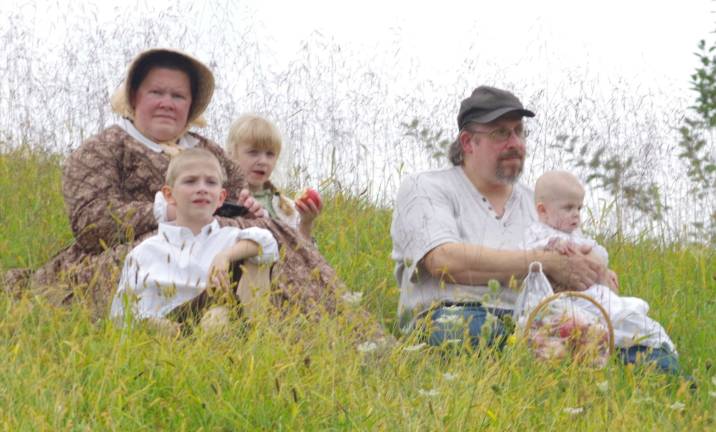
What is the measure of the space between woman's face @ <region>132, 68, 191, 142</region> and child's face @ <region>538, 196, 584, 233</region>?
5.08 feet

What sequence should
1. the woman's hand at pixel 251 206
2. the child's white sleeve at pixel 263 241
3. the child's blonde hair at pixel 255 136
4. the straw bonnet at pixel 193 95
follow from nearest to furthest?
the child's white sleeve at pixel 263 241
the woman's hand at pixel 251 206
the straw bonnet at pixel 193 95
the child's blonde hair at pixel 255 136

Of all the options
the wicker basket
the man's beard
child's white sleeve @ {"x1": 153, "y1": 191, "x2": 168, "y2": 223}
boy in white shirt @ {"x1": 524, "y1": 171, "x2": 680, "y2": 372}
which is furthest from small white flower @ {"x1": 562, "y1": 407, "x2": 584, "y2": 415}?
child's white sleeve @ {"x1": 153, "y1": 191, "x2": 168, "y2": 223}

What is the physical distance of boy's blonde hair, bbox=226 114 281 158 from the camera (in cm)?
520

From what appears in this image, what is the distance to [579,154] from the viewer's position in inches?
247

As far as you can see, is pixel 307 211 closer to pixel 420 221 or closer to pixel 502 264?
pixel 420 221

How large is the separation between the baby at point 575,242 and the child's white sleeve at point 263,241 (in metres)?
1.00

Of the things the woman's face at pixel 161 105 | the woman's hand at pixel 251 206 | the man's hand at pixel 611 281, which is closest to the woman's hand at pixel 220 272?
the woman's hand at pixel 251 206

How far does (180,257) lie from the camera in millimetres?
4121

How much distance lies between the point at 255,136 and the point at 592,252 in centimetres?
165

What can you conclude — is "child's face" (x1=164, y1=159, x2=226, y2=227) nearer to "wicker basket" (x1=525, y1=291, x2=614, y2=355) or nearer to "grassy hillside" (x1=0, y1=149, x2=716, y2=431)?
"grassy hillside" (x1=0, y1=149, x2=716, y2=431)

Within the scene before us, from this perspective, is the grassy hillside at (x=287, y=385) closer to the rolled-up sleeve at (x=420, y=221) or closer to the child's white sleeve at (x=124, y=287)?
the child's white sleeve at (x=124, y=287)

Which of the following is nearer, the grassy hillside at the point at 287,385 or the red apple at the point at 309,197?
the grassy hillside at the point at 287,385

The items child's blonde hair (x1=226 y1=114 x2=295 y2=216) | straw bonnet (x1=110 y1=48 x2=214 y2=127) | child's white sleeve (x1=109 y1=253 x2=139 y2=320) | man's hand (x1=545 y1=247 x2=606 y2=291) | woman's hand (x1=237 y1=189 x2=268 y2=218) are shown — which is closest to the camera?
child's white sleeve (x1=109 y1=253 x2=139 y2=320)

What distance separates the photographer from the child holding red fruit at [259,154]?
17.1ft
